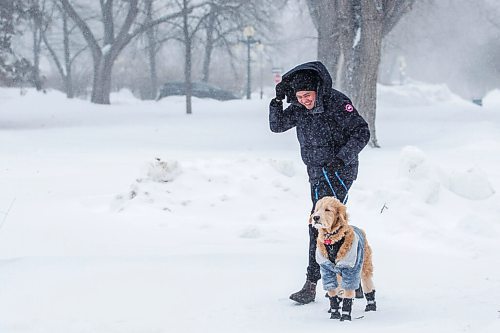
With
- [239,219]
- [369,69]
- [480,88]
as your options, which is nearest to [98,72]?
[369,69]

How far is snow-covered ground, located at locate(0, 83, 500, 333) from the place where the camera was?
14.6ft

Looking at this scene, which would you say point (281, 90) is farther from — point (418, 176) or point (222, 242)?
point (418, 176)

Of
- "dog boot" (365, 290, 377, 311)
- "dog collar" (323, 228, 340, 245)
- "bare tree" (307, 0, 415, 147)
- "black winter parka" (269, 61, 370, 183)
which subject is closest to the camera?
"dog collar" (323, 228, 340, 245)

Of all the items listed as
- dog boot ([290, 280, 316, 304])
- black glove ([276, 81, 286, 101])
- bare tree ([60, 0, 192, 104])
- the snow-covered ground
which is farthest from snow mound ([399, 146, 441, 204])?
bare tree ([60, 0, 192, 104])

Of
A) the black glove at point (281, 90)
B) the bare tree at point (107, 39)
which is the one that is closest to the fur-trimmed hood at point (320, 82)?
the black glove at point (281, 90)

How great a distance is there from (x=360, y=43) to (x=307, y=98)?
34.9 ft

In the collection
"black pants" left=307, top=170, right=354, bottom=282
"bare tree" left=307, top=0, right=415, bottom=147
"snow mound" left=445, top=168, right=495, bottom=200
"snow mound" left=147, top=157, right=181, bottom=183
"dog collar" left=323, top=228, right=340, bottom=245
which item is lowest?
"snow mound" left=445, top=168, right=495, bottom=200

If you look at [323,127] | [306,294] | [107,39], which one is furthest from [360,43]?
[107,39]

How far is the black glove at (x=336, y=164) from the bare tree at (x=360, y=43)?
33.9 ft

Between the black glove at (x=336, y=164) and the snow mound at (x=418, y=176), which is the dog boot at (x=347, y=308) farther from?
the snow mound at (x=418, y=176)

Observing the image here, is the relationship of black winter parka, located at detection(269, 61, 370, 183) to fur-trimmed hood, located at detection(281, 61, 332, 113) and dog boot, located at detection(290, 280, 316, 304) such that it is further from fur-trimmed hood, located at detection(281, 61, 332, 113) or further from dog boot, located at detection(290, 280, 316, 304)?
dog boot, located at detection(290, 280, 316, 304)

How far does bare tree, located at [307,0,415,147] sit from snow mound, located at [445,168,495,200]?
603cm

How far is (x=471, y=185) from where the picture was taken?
8.61 metres

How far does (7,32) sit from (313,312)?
695 inches
